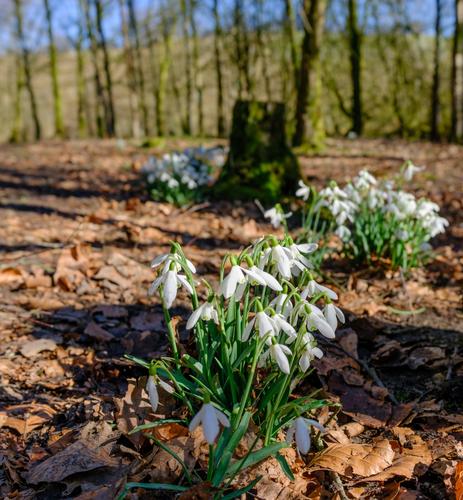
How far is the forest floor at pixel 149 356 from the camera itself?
1801 millimetres

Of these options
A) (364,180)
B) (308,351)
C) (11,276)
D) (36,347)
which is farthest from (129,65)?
(308,351)

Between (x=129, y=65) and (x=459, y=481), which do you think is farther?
(x=129, y=65)

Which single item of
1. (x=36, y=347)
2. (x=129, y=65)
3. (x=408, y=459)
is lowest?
(x=408, y=459)

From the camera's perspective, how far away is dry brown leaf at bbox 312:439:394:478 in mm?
Answer: 1823

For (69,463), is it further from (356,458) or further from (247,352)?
(356,458)

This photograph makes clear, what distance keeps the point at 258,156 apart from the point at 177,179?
988 mm

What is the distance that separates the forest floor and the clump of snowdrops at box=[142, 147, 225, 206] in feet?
1.03

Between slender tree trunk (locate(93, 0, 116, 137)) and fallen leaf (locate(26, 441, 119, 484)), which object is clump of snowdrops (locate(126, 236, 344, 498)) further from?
slender tree trunk (locate(93, 0, 116, 137))

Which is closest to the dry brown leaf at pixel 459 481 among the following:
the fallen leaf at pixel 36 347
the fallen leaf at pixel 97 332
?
the fallen leaf at pixel 97 332

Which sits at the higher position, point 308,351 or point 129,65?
point 129,65

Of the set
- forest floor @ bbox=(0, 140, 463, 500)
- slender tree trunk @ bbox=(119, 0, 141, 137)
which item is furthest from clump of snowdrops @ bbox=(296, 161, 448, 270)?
slender tree trunk @ bbox=(119, 0, 141, 137)

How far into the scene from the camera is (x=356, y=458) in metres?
1.87

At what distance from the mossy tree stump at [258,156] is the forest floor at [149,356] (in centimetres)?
55

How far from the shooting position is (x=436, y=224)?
374cm
